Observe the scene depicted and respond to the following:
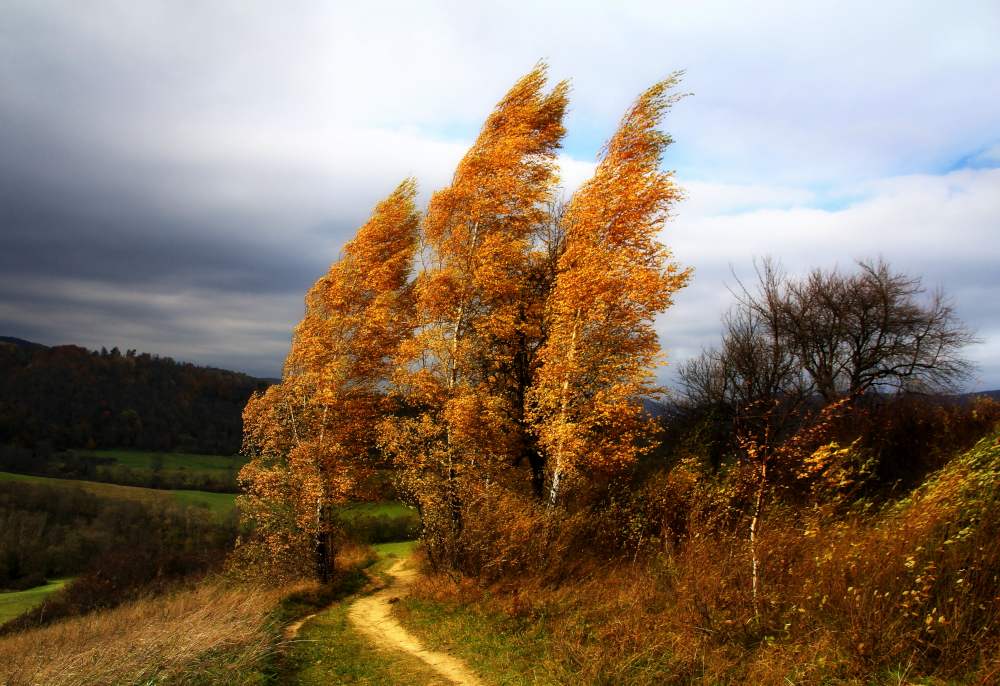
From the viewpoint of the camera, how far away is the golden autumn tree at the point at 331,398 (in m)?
14.3

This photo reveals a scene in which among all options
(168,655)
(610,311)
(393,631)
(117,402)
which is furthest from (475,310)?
(117,402)

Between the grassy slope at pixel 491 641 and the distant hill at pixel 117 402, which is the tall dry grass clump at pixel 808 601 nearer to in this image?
the grassy slope at pixel 491 641

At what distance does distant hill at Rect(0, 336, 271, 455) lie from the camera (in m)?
93.6

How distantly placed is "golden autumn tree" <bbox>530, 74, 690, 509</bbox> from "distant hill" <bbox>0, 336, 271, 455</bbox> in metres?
85.8

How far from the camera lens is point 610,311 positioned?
1155cm

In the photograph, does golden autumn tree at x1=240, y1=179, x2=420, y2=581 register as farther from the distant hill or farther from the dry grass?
the distant hill

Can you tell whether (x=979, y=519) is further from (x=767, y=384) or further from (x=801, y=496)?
(x=767, y=384)

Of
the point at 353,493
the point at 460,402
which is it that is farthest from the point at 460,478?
the point at 353,493

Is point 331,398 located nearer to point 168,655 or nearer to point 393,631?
point 393,631

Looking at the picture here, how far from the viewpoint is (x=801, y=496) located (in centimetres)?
1098

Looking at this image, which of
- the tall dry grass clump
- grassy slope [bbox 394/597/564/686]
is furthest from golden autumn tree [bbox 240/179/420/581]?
the tall dry grass clump

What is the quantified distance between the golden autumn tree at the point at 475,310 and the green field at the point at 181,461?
75.5m

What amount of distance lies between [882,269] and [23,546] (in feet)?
203

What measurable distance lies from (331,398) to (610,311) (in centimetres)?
802
